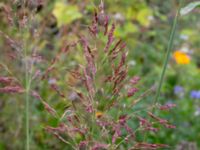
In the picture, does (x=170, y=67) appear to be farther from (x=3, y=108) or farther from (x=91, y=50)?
(x=91, y=50)

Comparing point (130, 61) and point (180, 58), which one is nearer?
point (130, 61)

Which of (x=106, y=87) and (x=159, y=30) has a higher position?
(x=106, y=87)

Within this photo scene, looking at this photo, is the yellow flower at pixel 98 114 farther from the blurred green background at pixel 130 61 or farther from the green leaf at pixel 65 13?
the green leaf at pixel 65 13

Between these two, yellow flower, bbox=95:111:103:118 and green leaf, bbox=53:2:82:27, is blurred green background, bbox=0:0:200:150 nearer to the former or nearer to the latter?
green leaf, bbox=53:2:82:27

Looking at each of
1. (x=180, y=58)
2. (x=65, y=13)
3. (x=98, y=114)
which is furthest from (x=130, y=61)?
(x=98, y=114)

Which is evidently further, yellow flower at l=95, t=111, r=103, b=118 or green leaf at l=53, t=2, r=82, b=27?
green leaf at l=53, t=2, r=82, b=27

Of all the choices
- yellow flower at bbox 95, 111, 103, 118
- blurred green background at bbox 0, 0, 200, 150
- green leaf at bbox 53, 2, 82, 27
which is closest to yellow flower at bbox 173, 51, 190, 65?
blurred green background at bbox 0, 0, 200, 150

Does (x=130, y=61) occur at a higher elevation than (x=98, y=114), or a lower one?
lower

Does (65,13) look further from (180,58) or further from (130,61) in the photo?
(180,58)

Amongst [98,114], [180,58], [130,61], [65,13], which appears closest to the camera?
[98,114]

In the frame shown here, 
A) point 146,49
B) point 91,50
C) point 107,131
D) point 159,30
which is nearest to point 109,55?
point 91,50

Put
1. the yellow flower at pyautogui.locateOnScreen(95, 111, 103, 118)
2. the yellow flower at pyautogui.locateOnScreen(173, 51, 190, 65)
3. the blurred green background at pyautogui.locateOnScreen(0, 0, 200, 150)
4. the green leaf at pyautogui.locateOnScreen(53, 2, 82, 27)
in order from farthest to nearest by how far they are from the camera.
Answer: the yellow flower at pyautogui.locateOnScreen(173, 51, 190, 65) → the green leaf at pyautogui.locateOnScreen(53, 2, 82, 27) → the blurred green background at pyautogui.locateOnScreen(0, 0, 200, 150) → the yellow flower at pyautogui.locateOnScreen(95, 111, 103, 118)
